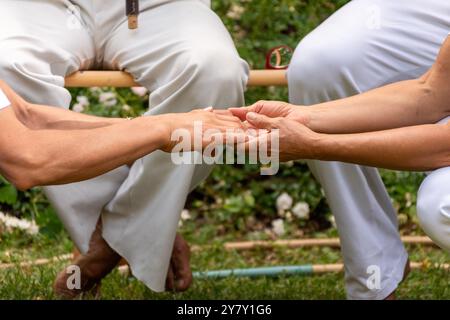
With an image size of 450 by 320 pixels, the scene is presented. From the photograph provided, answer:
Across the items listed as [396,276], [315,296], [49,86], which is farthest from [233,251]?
[49,86]

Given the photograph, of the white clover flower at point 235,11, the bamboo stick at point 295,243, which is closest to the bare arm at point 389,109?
the bamboo stick at point 295,243

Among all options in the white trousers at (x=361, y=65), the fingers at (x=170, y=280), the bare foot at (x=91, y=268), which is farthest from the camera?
the fingers at (x=170, y=280)

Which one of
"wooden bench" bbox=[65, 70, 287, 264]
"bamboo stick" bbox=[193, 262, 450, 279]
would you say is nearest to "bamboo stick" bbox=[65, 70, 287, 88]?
"wooden bench" bbox=[65, 70, 287, 264]

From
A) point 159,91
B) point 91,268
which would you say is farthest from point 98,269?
point 159,91

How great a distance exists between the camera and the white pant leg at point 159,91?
2.98 meters

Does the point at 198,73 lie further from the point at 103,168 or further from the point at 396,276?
the point at 396,276

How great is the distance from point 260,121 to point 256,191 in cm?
171

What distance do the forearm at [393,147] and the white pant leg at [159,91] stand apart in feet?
1.54

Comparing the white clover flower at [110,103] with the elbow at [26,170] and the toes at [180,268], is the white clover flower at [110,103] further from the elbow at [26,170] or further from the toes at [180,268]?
the elbow at [26,170]

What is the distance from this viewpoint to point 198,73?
295cm

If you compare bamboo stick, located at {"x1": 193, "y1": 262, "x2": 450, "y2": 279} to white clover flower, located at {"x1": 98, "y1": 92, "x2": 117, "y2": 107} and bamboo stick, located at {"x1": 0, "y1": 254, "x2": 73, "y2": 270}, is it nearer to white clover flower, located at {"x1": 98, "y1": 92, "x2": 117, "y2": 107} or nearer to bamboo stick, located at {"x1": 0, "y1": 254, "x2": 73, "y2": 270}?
bamboo stick, located at {"x1": 0, "y1": 254, "x2": 73, "y2": 270}

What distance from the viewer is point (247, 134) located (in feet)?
8.70

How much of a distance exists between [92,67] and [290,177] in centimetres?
143

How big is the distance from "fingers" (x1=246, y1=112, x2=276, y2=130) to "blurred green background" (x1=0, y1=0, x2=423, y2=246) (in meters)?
1.51
